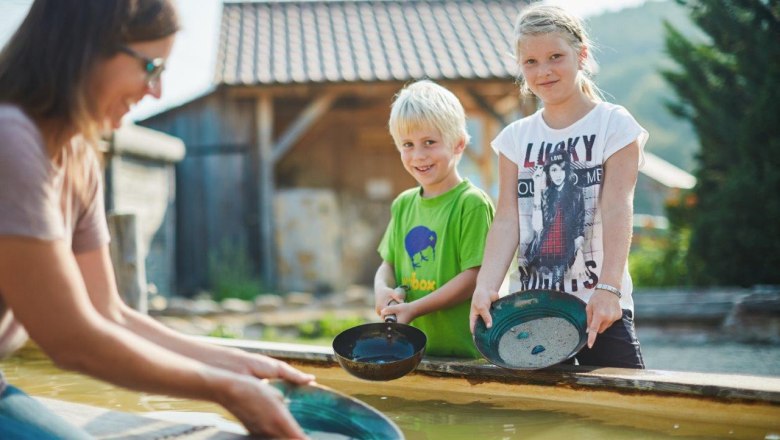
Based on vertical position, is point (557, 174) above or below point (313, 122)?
below

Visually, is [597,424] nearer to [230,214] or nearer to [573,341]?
[573,341]

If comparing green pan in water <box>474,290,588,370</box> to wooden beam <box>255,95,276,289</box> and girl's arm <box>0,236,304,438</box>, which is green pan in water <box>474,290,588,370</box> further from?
wooden beam <box>255,95,276,289</box>

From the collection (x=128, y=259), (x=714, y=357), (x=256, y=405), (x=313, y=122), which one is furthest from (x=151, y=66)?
(x=313, y=122)

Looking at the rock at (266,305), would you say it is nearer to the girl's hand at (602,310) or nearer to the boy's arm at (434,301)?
the boy's arm at (434,301)

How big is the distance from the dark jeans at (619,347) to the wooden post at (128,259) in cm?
370

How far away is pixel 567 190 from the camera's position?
8.35 feet

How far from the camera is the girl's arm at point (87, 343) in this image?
4.35 ft

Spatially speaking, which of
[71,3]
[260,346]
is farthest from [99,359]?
[260,346]

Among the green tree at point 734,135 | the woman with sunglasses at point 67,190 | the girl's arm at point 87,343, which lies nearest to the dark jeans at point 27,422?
the woman with sunglasses at point 67,190

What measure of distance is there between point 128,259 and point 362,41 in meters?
6.45

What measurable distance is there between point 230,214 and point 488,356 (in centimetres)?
819

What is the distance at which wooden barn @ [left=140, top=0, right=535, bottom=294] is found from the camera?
9.78m

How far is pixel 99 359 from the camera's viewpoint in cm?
138

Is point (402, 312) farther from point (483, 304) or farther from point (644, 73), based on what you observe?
point (644, 73)
